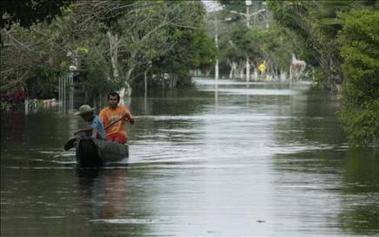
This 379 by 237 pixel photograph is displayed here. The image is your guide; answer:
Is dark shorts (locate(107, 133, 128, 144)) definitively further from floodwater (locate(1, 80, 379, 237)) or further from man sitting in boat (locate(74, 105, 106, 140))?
man sitting in boat (locate(74, 105, 106, 140))

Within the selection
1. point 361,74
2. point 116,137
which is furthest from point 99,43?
point 361,74

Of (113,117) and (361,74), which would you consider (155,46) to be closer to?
(113,117)

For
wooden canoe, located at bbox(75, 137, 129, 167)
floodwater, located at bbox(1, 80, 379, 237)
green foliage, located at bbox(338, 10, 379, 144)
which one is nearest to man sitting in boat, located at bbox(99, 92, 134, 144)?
wooden canoe, located at bbox(75, 137, 129, 167)

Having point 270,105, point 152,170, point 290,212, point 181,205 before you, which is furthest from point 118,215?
point 270,105

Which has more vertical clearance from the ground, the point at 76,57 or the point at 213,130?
the point at 76,57

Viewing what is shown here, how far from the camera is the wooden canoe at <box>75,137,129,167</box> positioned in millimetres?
19562

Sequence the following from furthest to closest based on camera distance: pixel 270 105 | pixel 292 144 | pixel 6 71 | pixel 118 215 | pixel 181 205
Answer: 1. pixel 270 105
2. pixel 6 71
3. pixel 292 144
4. pixel 181 205
5. pixel 118 215

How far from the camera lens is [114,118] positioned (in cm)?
2092

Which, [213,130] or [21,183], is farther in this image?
[213,130]

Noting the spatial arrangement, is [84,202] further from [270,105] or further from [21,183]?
[270,105]

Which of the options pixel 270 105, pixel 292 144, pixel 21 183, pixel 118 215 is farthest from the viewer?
pixel 270 105

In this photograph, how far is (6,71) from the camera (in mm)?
31250

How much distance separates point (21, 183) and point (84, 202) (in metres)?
3.01

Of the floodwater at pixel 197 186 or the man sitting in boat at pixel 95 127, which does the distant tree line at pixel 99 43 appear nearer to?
the man sitting in boat at pixel 95 127
